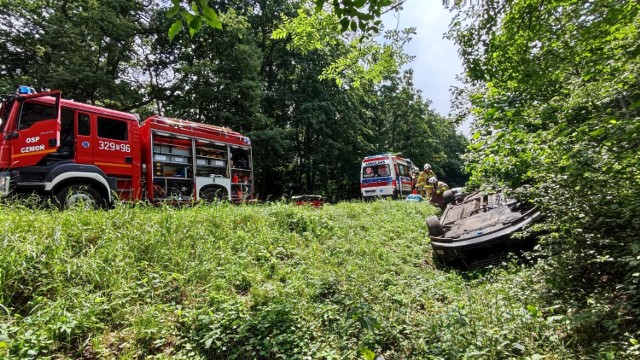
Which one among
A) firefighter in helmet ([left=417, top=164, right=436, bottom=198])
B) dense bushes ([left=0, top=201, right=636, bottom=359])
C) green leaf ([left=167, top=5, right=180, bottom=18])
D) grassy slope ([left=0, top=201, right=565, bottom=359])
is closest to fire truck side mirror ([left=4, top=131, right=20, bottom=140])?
grassy slope ([left=0, top=201, right=565, bottom=359])

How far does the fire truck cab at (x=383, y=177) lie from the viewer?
16.9 m

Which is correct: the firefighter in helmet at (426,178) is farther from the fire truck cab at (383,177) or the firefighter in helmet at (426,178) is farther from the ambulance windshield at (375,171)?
the ambulance windshield at (375,171)

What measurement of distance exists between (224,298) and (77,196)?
15.3ft

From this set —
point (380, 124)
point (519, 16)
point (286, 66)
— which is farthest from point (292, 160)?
point (519, 16)

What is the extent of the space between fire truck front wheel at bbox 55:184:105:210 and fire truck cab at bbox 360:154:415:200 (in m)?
12.9

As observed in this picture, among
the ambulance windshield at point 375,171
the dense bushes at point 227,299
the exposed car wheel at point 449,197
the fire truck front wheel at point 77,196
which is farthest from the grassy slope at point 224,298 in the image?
the ambulance windshield at point 375,171

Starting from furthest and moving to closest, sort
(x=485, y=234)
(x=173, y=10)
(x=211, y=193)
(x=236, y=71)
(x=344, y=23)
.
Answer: (x=236, y=71) < (x=211, y=193) < (x=485, y=234) < (x=344, y=23) < (x=173, y=10)

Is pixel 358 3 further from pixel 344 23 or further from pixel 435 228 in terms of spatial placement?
pixel 435 228

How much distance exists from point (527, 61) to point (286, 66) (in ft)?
65.7

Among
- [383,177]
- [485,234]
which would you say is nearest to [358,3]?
[485,234]

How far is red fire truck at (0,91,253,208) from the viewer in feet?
19.5

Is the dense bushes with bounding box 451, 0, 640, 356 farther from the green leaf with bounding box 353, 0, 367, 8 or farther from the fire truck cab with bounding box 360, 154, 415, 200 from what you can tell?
the fire truck cab with bounding box 360, 154, 415, 200

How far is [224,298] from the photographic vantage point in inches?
126

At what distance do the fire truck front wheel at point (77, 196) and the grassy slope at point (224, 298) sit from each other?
1366 mm
